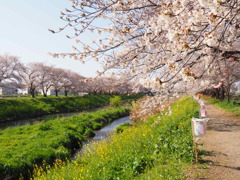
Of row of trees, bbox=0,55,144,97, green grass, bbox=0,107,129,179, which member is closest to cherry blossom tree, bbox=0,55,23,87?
row of trees, bbox=0,55,144,97

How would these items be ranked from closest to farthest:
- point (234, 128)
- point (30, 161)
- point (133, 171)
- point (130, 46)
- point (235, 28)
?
point (235, 28), point (133, 171), point (130, 46), point (30, 161), point (234, 128)

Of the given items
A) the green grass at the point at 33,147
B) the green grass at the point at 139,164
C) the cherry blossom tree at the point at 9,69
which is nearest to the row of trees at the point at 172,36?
the green grass at the point at 139,164

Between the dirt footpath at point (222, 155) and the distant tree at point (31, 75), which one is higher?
the distant tree at point (31, 75)

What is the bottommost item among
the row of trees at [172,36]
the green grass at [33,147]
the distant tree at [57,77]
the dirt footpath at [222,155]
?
the green grass at [33,147]

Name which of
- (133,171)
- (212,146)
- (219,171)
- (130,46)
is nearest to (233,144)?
(212,146)

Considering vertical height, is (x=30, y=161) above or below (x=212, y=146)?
below

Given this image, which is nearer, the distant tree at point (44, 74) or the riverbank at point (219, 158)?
the riverbank at point (219, 158)

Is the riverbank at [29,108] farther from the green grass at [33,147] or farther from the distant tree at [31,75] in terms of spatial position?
the distant tree at [31,75]

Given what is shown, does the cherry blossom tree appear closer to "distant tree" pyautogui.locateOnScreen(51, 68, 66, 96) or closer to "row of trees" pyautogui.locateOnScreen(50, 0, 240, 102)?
"distant tree" pyautogui.locateOnScreen(51, 68, 66, 96)

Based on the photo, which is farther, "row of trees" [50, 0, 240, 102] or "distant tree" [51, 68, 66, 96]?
"distant tree" [51, 68, 66, 96]

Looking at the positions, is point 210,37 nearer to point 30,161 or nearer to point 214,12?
point 214,12

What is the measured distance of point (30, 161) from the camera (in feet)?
22.2

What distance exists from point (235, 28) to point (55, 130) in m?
10.6

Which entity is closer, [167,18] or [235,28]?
[167,18]
